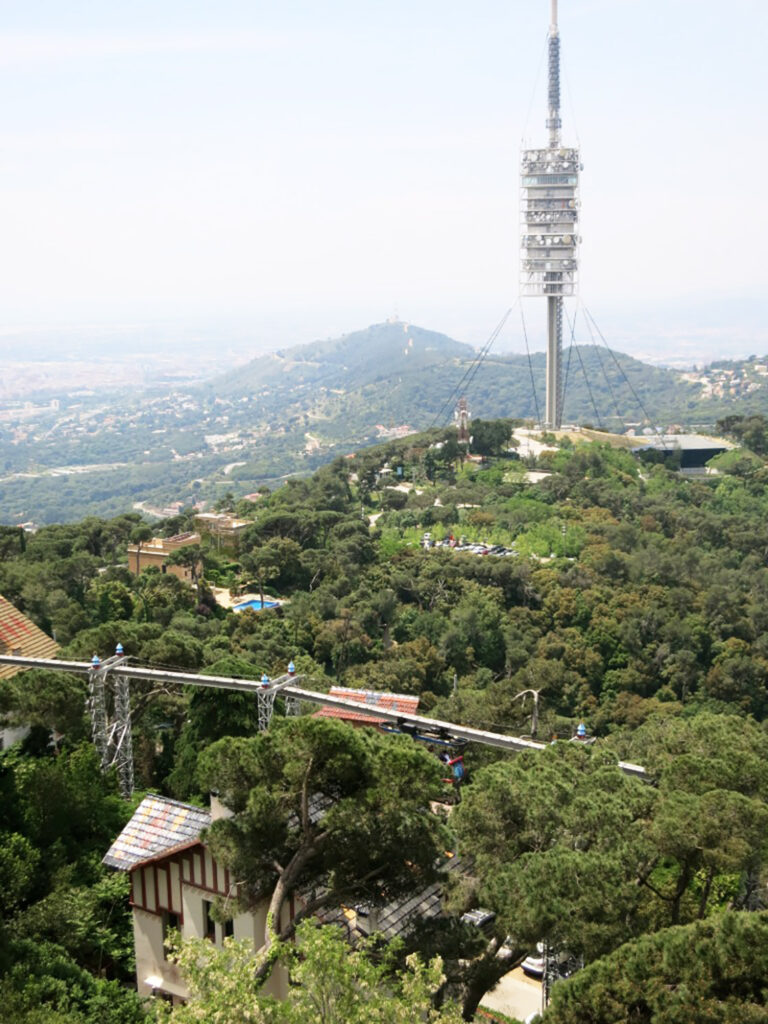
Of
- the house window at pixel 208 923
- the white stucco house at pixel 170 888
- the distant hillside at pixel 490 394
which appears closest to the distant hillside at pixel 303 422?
the distant hillside at pixel 490 394

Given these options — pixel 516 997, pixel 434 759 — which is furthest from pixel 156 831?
pixel 516 997

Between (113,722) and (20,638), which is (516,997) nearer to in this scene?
(113,722)

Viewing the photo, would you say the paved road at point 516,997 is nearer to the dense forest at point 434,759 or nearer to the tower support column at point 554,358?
the dense forest at point 434,759

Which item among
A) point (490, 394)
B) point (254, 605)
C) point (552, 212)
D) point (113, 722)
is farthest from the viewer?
point (490, 394)

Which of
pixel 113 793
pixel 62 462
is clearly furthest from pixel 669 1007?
pixel 62 462

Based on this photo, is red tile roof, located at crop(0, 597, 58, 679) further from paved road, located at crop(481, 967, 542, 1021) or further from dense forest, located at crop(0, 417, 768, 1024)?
paved road, located at crop(481, 967, 542, 1021)

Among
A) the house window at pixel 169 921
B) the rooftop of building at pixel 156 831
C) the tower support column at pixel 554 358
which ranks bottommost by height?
the house window at pixel 169 921
